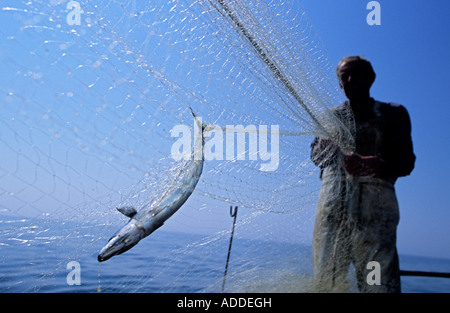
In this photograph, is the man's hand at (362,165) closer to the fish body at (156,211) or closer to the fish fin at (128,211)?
the fish body at (156,211)

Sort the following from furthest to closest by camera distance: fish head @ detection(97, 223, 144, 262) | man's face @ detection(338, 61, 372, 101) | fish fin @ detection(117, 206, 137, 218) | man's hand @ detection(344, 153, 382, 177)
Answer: man's face @ detection(338, 61, 372, 101), man's hand @ detection(344, 153, 382, 177), fish fin @ detection(117, 206, 137, 218), fish head @ detection(97, 223, 144, 262)

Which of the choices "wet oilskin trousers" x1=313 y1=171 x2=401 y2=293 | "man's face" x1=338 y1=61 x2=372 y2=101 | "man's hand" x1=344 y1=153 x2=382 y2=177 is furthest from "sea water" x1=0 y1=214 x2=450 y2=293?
"man's face" x1=338 y1=61 x2=372 y2=101

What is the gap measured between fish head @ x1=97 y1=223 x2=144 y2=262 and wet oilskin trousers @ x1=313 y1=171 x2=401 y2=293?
4.80 feet

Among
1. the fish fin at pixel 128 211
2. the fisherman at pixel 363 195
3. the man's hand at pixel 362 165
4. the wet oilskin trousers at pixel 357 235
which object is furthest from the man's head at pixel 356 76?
the fish fin at pixel 128 211

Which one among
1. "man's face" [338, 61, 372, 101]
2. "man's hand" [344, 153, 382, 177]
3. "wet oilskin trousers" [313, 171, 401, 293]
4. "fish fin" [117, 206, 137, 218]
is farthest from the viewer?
"man's face" [338, 61, 372, 101]

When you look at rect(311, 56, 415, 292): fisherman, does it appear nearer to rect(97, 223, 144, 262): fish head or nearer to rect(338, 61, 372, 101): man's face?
rect(338, 61, 372, 101): man's face

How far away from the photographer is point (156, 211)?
215 centimetres

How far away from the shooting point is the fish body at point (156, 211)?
1.97m

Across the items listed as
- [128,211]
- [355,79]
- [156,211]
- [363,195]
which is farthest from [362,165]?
[128,211]

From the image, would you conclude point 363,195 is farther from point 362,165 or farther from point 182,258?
point 182,258

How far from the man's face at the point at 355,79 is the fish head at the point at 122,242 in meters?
2.15

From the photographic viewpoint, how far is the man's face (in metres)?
2.80
